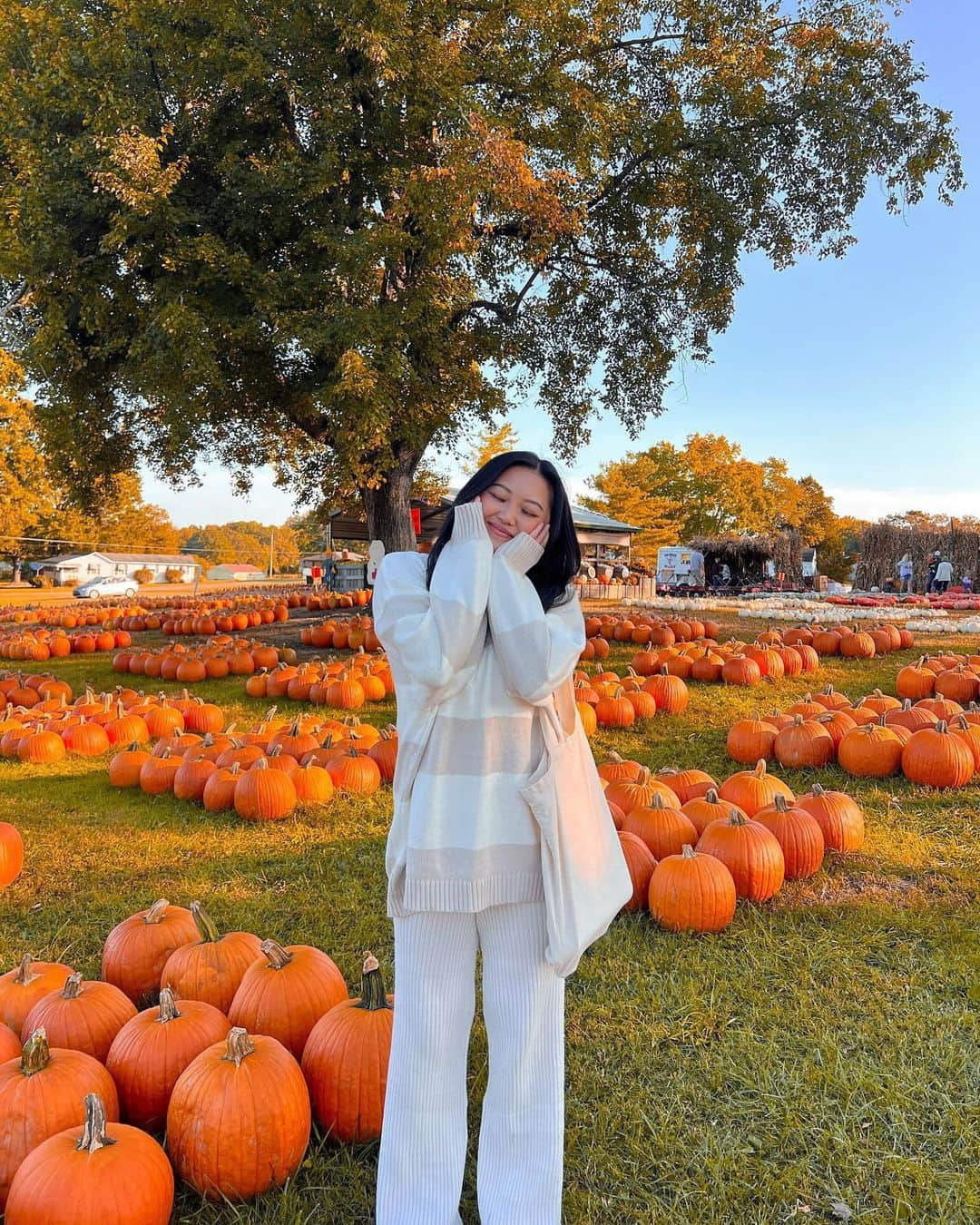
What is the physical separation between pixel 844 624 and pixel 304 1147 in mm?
10910

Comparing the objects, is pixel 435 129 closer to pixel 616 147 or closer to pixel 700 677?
pixel 616 147

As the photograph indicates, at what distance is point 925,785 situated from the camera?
4766 mm

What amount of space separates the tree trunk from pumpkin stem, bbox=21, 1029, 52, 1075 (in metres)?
10.3

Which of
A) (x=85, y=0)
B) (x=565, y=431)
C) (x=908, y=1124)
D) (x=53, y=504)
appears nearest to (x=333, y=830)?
A: (x=908, y=1124)

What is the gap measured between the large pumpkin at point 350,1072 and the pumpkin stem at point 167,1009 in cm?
38

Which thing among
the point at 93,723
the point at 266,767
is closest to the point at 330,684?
the point at 93,723

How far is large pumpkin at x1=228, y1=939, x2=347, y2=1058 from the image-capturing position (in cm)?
221

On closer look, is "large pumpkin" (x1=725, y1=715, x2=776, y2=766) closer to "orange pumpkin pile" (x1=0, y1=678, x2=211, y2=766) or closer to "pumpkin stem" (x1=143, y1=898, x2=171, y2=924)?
"pumpkin stem" (x1=143, y1=898, x2=171, y2=924)

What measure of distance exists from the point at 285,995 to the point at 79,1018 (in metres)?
0.58

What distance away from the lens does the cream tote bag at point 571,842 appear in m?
1.58

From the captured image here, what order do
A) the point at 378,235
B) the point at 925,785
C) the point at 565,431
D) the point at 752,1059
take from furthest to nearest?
the point at 565,431 → the point at 378,235 → the point at 925,785 → the point at 752,1059

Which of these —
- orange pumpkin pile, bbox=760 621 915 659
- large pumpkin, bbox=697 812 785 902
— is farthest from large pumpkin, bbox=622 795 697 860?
orange pumpkin pile, bbox=760 621 915 659

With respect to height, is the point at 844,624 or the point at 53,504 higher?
the point at 53,504

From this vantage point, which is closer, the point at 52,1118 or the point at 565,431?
the point at 52,1118
